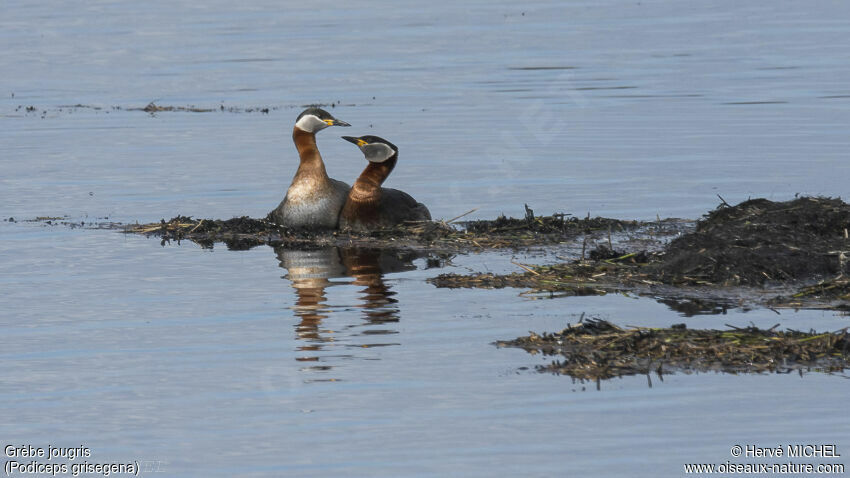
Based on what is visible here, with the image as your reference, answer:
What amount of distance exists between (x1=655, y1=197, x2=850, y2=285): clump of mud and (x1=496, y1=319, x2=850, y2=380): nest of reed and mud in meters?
2.40

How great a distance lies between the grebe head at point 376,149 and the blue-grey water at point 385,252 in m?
1.66

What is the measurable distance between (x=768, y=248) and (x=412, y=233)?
5.07 m

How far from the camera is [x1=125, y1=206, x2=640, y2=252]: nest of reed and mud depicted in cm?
1888

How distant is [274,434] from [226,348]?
2816 mm

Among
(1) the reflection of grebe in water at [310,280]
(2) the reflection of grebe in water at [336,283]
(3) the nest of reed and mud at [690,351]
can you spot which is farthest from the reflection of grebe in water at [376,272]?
(3) the nest of reed and mud at [690,351]

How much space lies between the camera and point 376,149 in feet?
65.2

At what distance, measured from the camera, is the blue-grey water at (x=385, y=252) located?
1098cm

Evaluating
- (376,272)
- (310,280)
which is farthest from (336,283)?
(376,272)

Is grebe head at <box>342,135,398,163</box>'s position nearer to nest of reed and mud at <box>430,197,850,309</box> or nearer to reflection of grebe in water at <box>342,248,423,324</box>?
reflection of grebe in water at <box>342,248,423,324</box>

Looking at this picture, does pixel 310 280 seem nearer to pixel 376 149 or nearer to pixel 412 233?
pixel 412 233

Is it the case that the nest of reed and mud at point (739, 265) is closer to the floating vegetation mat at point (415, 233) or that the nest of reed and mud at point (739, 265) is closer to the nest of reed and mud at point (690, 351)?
the nest of reed and mud at point (690, 351)

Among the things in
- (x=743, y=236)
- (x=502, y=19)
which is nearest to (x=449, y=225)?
(x=743, y=236)

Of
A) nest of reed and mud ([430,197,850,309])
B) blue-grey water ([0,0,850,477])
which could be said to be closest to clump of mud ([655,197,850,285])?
nest of reed and mud ([430,197,850,309])

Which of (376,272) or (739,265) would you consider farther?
(376,272)
